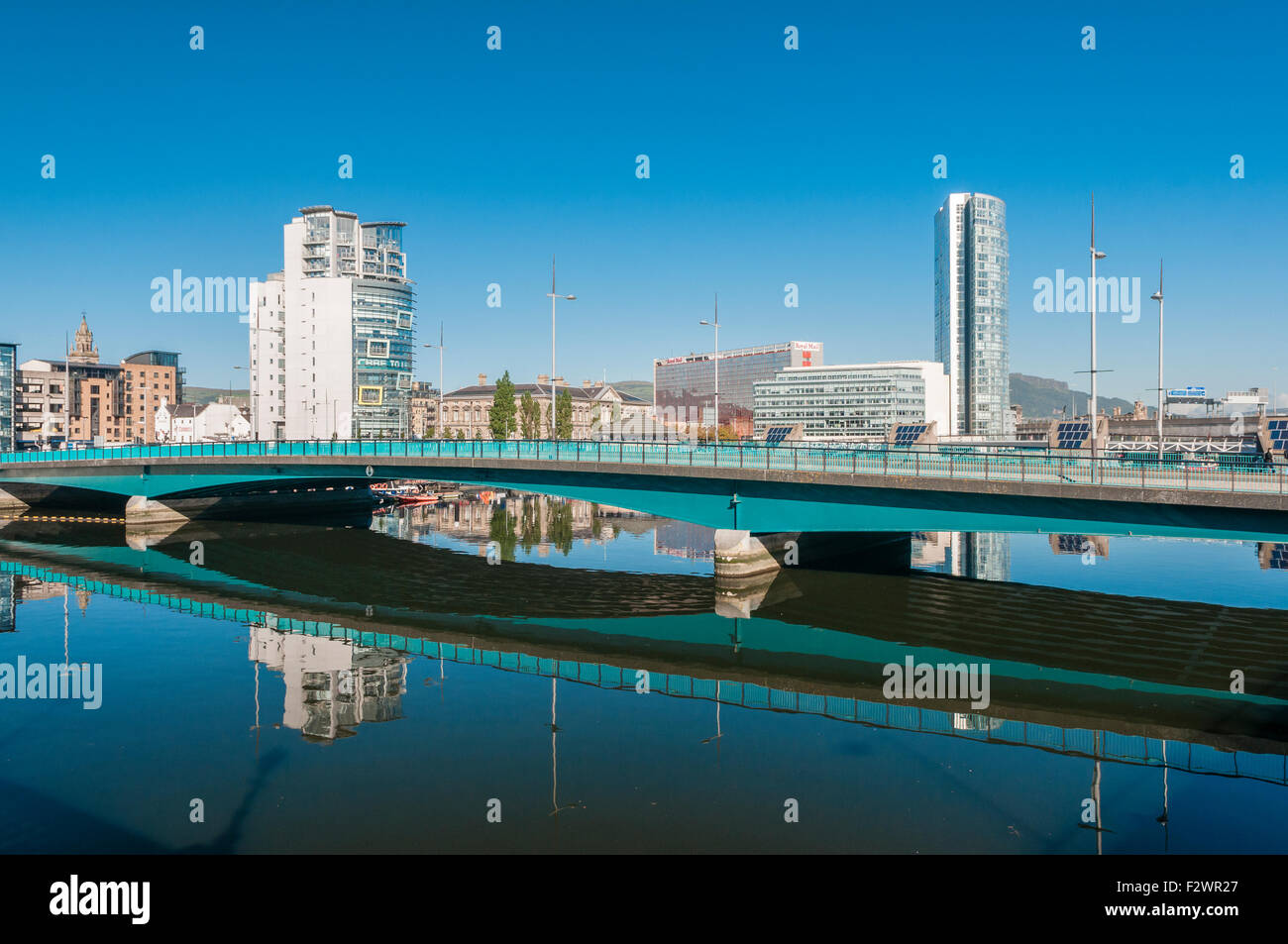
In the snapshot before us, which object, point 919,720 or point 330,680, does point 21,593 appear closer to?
point 330,680

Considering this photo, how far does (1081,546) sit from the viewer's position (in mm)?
57531

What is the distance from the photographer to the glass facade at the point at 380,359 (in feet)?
436

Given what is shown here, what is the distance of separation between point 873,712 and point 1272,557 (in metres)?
43.4

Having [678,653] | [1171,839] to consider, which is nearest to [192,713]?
[678,653]

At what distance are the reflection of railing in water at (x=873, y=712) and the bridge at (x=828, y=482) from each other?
1034 cm

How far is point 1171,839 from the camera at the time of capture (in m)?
15.4

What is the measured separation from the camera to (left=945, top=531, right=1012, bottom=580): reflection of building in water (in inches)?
1786

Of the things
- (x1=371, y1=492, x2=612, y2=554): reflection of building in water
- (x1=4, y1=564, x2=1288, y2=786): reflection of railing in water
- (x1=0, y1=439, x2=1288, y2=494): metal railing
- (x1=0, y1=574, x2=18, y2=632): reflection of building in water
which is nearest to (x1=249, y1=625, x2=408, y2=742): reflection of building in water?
(x1=4, y1=564, x2=1288, y2=786): reflection of railing in water

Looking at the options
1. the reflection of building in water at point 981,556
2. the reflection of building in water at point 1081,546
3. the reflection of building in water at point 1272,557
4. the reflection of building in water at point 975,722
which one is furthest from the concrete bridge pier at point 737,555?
the reflection of building in water at point 1272,557

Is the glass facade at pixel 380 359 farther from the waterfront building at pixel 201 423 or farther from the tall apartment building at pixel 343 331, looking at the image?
the waterfront building at pixel 201 423

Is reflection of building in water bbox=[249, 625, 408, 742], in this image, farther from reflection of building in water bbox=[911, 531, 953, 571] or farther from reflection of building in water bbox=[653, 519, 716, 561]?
reflection of building in water bbox=[911, 531, 953, 571]

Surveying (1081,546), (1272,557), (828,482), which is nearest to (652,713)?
(828,482)
